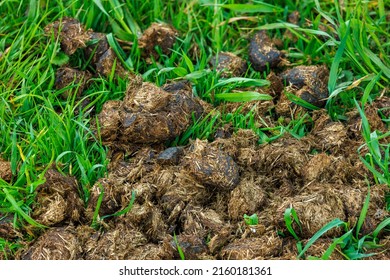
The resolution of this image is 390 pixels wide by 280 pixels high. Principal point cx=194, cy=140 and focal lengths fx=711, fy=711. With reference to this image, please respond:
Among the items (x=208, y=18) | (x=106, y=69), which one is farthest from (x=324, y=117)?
(x=106, y=69)

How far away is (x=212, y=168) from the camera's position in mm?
3316

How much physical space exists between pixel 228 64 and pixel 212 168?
862 mm

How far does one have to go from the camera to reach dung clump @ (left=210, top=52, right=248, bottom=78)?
3.94 meters

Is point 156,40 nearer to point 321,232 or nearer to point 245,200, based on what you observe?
point 245,200

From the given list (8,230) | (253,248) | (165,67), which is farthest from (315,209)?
(8,230)

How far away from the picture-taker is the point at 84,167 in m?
3.47

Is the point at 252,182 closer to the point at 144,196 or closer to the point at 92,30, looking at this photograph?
the point at 144,196

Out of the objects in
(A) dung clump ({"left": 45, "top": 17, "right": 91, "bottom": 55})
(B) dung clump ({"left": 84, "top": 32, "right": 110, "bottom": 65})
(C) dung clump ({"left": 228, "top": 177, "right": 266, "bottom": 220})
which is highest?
(A) dung clump ({"left": 45, "top": 17, "right": 91, "bottom": 55})

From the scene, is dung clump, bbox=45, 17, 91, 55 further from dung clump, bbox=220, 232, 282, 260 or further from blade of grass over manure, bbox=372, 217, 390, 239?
blade of grass over manure, bbox=372, 217, 390, 239

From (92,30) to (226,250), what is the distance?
1627 millimetres

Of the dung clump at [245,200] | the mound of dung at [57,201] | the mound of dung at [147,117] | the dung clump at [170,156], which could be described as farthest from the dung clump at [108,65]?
the dung clump at [245,200]

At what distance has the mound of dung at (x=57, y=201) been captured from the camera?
10.7ft

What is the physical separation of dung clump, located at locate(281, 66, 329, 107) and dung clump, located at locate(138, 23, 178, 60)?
0.68 m

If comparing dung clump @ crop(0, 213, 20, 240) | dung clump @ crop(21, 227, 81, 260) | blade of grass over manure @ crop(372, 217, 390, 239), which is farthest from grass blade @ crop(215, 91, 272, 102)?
dung clump @ crop(0, 213, 20, 240)
